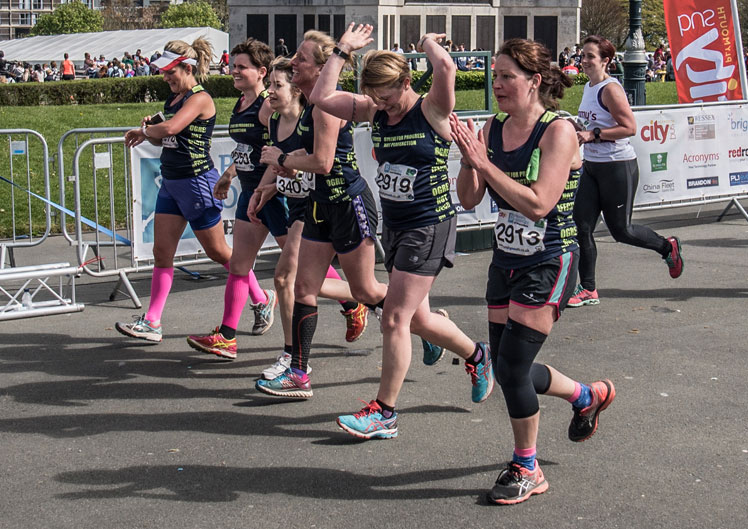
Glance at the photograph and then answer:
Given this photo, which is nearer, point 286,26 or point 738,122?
point 738,122

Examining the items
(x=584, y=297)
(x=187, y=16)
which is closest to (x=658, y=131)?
(x=584, y=297)

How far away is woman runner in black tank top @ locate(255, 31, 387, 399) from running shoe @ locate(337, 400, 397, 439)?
76 cm

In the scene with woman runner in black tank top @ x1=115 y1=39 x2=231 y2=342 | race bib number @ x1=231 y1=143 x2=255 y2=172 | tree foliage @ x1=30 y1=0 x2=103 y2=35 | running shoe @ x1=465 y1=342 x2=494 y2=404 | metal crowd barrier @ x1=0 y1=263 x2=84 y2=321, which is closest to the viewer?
running shoe @ x1=465 y1=342 x2=494 y2=404

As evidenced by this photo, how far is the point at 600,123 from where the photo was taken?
8016 mm

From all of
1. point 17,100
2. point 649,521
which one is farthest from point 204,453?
point 17,100

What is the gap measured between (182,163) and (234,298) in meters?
0.98

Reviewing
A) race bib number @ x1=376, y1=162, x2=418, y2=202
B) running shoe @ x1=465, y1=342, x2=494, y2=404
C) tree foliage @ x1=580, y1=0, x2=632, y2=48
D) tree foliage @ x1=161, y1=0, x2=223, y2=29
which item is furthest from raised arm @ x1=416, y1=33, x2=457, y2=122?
tree foliage @ x1=161, y1=0, x2=223, y2=29

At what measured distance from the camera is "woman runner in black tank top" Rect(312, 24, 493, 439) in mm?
5180

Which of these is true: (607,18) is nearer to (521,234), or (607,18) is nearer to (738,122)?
(738,122)

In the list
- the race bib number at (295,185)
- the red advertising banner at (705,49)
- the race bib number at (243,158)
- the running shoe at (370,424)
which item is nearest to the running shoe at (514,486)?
the running shoe at (370,424)

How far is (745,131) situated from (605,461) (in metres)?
7.93

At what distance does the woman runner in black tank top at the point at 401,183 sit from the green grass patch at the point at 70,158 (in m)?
4.07

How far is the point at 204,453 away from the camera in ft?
17.0

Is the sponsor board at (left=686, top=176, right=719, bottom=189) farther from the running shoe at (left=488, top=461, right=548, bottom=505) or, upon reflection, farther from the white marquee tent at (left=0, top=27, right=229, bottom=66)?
the white marquee tent at (left=0, top=27, right=229, bottom=66)
